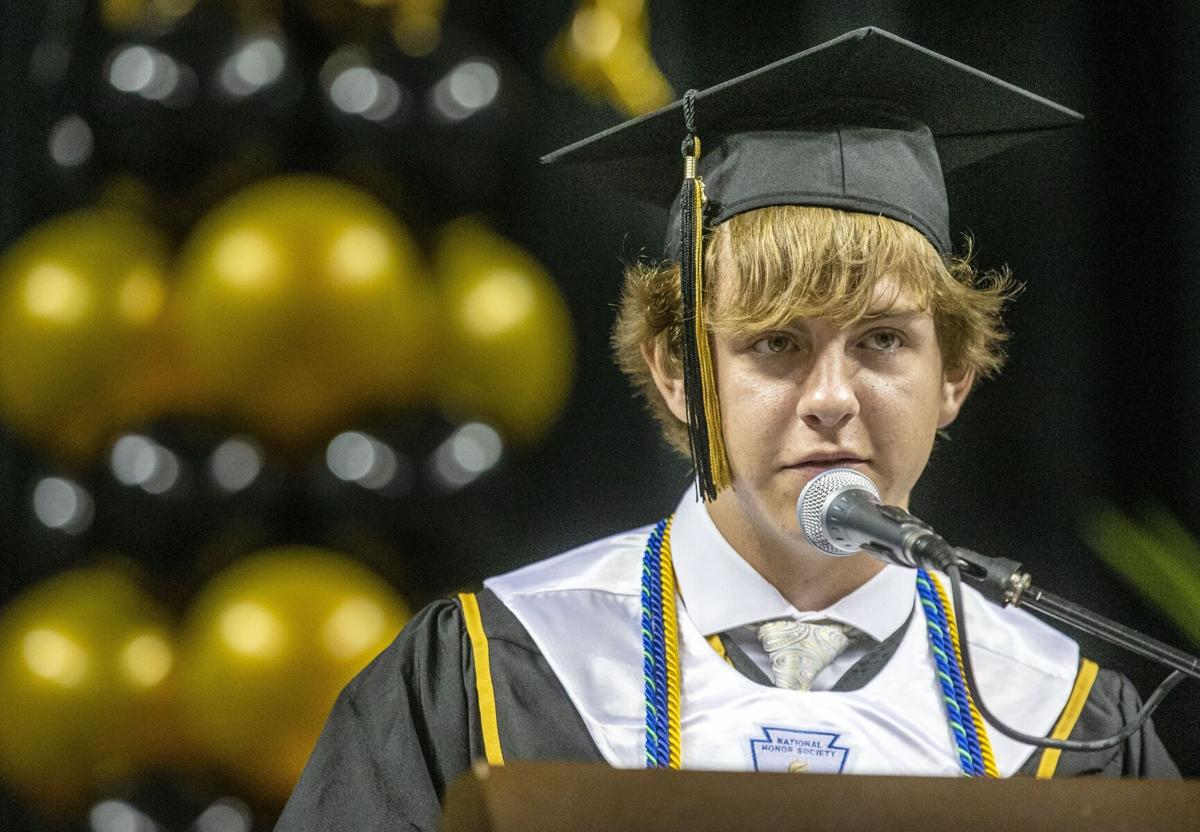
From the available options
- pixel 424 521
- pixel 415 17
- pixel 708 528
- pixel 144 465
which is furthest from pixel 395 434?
pixel 415 17

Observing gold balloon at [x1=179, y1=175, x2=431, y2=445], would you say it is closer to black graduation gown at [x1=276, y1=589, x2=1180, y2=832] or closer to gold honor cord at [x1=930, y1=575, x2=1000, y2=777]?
black graduation gown at [x1=276, y1=589, x2=1180, y2=832]

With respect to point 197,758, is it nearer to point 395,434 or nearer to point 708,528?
point 395,434

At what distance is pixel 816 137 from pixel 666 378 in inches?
17.2

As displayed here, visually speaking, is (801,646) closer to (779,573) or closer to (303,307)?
(779,573)

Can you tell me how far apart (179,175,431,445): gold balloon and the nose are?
2.29 feet

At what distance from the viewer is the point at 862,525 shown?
1466 mm

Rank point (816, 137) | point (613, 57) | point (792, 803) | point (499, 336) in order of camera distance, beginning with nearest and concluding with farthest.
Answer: point (792, 803) < point (816, 137) < point (499, 336) < point (613, 57)

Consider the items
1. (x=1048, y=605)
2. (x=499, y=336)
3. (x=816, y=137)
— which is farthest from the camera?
(x=499, y=336)

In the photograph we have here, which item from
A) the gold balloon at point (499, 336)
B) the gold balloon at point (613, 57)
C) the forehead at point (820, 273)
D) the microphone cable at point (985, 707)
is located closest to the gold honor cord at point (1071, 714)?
the microphone cable at point (985, 707)

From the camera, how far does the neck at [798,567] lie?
79.0 inches

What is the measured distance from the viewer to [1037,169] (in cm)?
286

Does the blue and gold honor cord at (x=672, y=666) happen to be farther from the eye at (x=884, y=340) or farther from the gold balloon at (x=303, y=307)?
the gold balloon at (x=303, y=307)

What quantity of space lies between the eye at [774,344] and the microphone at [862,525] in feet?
1.08

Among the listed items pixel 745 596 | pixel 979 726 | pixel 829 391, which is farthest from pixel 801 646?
pixel 829 391
